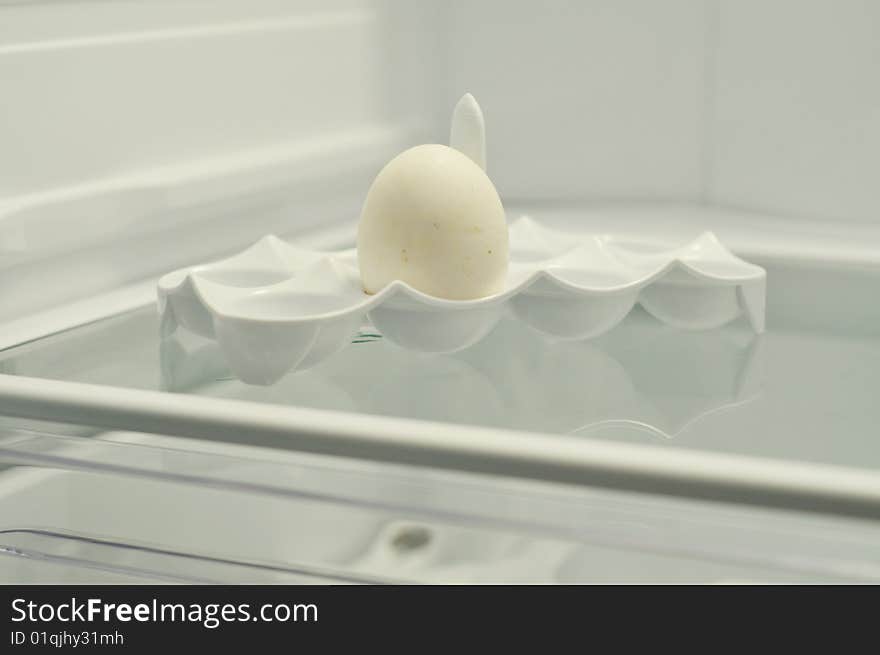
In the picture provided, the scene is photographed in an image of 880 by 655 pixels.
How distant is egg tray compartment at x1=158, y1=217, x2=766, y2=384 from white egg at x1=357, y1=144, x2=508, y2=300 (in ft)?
0.04

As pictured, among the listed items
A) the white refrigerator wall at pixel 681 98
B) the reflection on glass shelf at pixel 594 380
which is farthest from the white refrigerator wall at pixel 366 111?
the reflection on glass shelf at pixel 594 380

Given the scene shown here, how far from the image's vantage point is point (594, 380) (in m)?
0.58

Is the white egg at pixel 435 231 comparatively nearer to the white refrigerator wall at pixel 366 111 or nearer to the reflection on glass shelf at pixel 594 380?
the reflection on glass shelf at pixel 594 380

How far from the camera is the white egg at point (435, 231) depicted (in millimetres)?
590

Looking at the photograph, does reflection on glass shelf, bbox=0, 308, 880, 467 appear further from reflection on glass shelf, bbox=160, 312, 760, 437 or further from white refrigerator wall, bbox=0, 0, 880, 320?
white refrigerator wall, bbox=0, 0, 880, 320

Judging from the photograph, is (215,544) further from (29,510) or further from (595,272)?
(595,272)

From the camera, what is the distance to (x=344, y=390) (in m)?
0.53

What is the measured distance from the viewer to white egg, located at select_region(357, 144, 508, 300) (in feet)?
1.94

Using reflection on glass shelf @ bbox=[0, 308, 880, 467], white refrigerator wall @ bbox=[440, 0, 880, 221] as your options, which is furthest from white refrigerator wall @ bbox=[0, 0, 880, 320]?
reflection on glass shelf @ bbox=[0, 308, 880, 467]

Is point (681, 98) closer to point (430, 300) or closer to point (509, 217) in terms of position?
point (509, 217)

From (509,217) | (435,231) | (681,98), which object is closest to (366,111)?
(509,217)

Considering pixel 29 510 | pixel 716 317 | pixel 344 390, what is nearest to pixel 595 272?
pixel 716 317

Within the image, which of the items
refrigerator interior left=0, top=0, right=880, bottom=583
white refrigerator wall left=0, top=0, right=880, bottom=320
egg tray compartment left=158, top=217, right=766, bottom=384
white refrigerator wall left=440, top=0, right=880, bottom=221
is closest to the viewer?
refrigerator interior left=0, top=0, right=880, bottom=583
